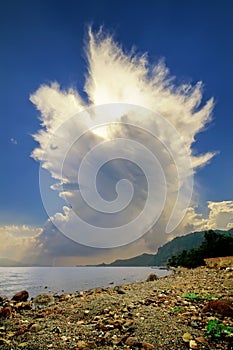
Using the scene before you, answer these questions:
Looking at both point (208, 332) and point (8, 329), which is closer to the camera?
point (208, 332)

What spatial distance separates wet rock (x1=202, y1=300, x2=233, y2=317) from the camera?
800cm

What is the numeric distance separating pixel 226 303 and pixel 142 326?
265cm

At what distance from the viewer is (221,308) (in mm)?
8195

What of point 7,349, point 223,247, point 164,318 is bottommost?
point 7,349

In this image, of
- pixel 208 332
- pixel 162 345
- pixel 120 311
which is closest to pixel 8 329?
pixel 120 311

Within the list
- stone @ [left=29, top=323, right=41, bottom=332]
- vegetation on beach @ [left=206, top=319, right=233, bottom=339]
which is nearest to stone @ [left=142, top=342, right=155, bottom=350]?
vegetation on beach @ [left=206, top=319, right=233, bottom=339]

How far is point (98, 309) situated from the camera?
9.88 meters

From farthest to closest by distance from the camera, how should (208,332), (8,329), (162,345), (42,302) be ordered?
(42,302), (8,329), (208,332), (162,345)

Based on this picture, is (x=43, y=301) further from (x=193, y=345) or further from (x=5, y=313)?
(x=193, y=345)

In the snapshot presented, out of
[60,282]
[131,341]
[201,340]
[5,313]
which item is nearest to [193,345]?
[201,340]

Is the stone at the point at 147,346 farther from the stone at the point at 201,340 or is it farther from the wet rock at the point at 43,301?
the wet rock at the point at 43,301

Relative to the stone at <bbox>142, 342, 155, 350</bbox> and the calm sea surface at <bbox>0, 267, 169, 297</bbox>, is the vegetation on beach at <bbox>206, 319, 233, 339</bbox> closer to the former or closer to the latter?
the stone at <bbox>142, 342, 155, 350</bbox>

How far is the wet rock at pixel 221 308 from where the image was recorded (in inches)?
315

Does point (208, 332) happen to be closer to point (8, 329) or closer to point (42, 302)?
point (8, 329)
